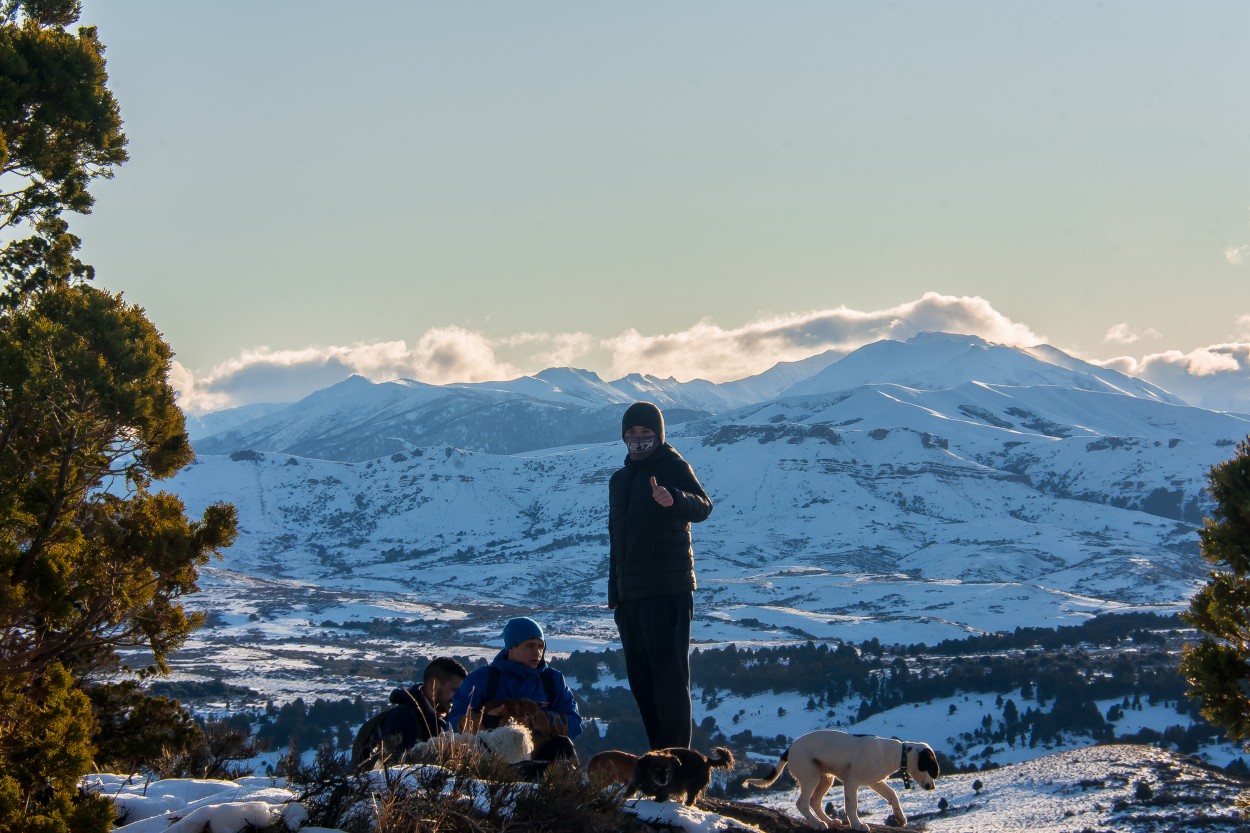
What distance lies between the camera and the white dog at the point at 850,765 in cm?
952

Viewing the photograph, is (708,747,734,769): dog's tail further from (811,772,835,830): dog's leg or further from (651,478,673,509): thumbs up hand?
(651,478,673,509): thumbs up hand

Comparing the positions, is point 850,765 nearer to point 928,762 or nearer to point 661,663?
point 928,762

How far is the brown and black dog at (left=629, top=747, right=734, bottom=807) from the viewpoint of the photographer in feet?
27.3

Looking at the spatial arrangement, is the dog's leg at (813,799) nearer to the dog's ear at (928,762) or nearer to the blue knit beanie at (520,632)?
the dog's ear at (928,762)

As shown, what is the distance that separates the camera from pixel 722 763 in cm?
891

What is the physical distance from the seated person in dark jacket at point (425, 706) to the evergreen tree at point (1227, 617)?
648cm

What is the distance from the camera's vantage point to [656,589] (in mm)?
10664

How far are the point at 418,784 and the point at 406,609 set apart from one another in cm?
16580

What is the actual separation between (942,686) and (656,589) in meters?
86.7

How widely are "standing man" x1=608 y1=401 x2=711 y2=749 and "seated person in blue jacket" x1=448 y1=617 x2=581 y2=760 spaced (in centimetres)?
136

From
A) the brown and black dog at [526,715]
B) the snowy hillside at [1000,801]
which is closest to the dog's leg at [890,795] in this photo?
the snowy hillside at [1000,801]

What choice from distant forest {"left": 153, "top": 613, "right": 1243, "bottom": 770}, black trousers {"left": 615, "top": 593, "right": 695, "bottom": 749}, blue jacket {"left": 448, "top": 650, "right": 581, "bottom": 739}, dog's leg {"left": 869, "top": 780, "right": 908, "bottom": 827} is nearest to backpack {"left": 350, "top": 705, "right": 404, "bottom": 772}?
blue jacket {"left": 448, "top": 650, "right": 581, "bottom": 739}

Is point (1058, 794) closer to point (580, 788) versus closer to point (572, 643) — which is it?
point (580, 788)

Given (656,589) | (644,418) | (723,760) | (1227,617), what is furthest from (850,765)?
(1227,617)
